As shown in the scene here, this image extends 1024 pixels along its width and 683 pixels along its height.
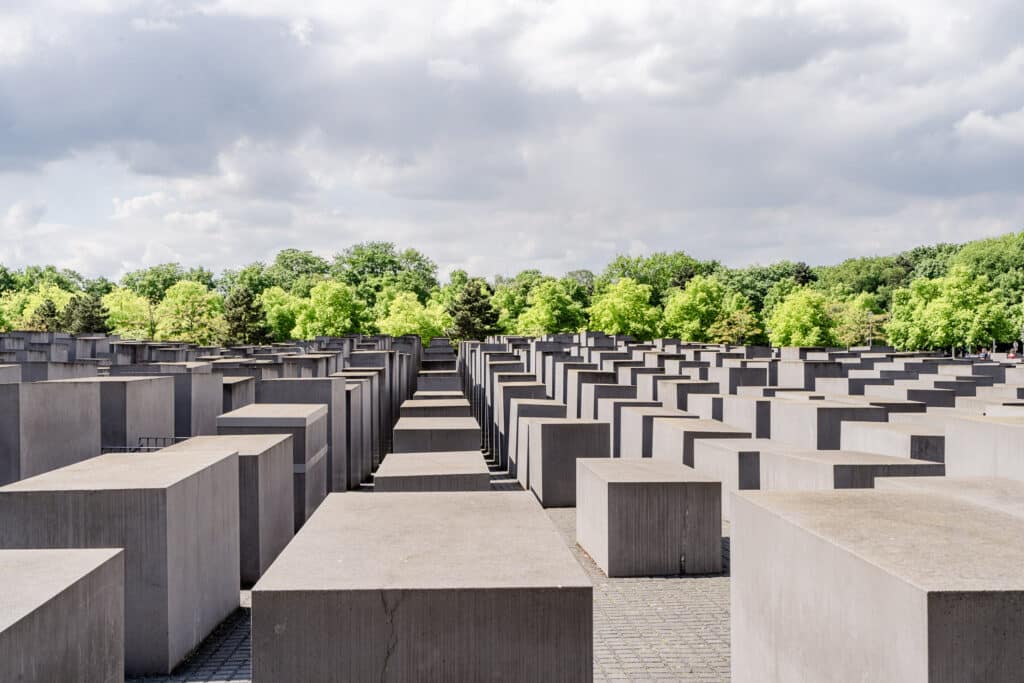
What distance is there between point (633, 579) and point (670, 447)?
5.94 meters

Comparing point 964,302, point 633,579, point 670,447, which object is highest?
point 964,302

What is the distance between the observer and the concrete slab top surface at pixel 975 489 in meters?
7.68

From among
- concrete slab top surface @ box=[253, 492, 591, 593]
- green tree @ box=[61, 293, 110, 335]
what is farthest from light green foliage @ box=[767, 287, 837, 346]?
concrete slab top surface @ box=[253, 492, 591, 593]

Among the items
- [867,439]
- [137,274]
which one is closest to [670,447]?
[867,439]

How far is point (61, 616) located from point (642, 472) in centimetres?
953

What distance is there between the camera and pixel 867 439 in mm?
15773

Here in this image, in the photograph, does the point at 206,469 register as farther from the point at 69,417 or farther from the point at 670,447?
the point at 670,447

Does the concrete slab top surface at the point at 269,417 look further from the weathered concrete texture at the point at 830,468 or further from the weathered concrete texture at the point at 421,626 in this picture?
the weathered concrete texture at the point at 421,626

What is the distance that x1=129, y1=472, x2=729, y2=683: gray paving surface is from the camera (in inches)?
351

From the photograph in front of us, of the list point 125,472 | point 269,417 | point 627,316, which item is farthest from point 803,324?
point 125,472

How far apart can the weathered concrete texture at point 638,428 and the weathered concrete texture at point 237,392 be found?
32.9ft

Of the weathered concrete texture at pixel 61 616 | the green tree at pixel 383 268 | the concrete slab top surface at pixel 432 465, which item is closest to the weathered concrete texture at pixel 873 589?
the weathered concrete texture at pixel 61 616

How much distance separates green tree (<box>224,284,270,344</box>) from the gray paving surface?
2944 inches

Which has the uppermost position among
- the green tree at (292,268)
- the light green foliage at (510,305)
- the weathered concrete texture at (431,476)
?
the green tree at (292,268)
